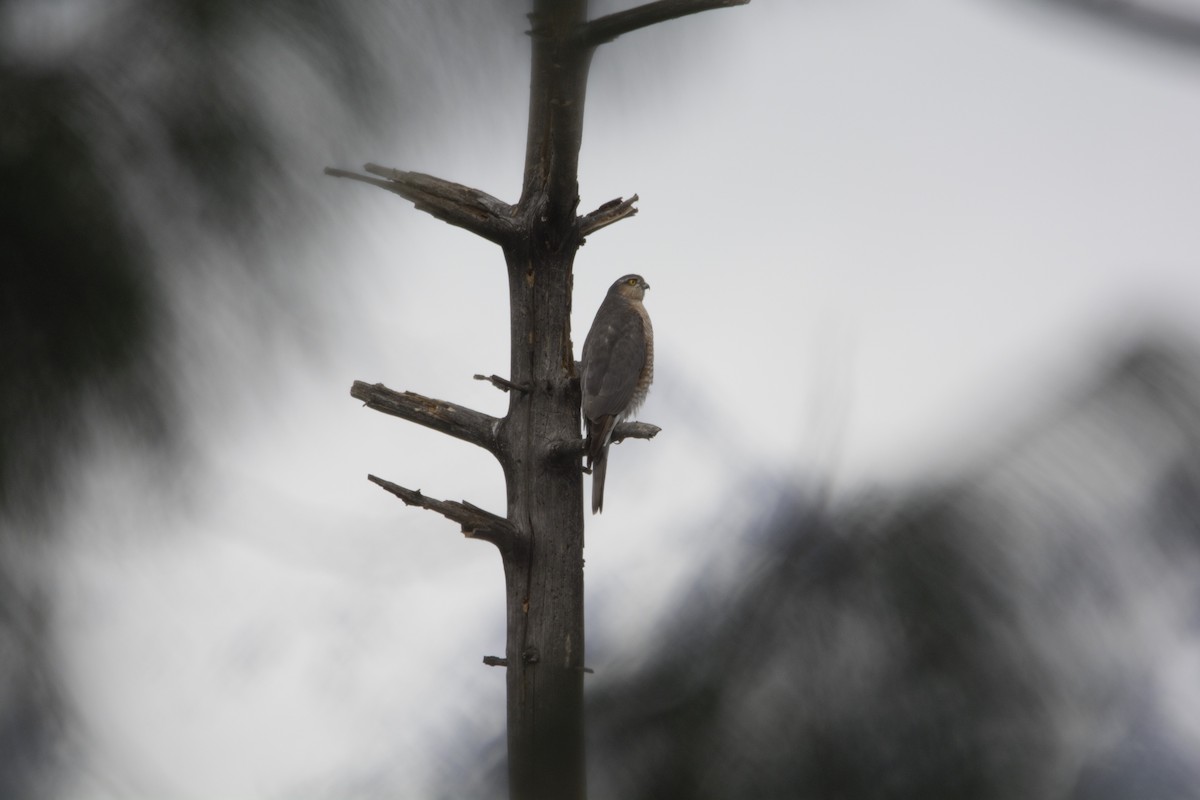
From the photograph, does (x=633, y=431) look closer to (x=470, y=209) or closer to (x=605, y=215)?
(x=605, y=215)

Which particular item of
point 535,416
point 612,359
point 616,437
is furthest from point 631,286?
point 535,416

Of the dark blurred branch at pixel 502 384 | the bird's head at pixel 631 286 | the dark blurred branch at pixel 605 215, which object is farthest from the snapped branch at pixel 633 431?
the bird's head at pixel 631 286

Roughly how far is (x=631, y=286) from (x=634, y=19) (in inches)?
147

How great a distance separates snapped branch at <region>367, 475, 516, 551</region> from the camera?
282 centimetres

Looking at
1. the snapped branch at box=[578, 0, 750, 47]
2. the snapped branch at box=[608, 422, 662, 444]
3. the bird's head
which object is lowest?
the snapped branch at box=[578, 0, 750, 47]

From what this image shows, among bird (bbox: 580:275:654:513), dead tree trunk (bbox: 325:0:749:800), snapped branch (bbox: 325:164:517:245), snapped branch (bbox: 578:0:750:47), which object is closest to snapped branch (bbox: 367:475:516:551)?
dead tree trunk (bbox: 325:0:749:800)

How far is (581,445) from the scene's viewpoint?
3016 millimetres

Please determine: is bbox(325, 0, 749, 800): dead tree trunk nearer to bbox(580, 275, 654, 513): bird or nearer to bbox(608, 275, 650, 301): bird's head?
bbox(580, 275, 654, 513): bird

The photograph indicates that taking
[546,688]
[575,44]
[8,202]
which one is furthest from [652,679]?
[546,688]

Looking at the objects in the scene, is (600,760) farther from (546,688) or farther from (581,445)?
(581,445)

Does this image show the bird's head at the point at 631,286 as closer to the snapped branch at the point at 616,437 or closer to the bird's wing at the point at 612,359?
the bird's wing at the point at 612,359

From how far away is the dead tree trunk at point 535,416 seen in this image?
2.85 metres

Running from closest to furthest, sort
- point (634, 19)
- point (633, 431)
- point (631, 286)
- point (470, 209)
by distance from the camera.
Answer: point (634, 19)
point (470, 209)
point (633, 431)
point (631, 286)

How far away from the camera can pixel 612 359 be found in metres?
3.87
